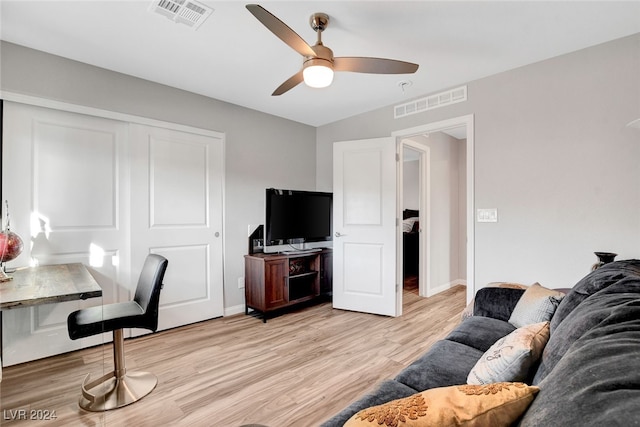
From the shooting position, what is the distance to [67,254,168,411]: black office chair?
1859 mm

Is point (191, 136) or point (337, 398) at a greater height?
point (191, 136)

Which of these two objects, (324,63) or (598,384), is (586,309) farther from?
(324,63)

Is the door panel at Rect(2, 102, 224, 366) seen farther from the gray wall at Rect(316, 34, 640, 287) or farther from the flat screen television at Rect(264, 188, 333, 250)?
the gray wall at Rect(316, 34, 640, 287)

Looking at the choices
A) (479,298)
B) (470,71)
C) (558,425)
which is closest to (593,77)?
(470,71)

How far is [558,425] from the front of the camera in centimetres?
49

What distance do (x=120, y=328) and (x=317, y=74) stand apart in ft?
6.88

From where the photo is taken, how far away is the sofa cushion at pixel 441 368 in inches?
50.2

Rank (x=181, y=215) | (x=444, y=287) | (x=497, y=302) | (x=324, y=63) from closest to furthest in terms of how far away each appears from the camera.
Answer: (x=324, y=63)
(x=497, y=302)
(x=181, y=215)
(x=444, y=287)

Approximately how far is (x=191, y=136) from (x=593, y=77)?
3.66m

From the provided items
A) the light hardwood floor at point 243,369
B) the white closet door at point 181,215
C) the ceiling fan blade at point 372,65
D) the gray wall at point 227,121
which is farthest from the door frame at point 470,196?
the white closet door at point 181,215

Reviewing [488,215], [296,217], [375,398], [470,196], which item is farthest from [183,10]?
[488,215]

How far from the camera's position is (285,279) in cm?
346

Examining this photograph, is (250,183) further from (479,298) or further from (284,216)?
(479,298)

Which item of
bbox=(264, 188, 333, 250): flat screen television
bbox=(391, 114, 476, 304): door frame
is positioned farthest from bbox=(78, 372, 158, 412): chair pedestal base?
bbox=(391, 114, 476, 304): door frame
